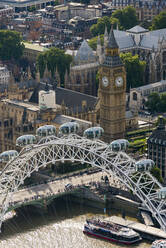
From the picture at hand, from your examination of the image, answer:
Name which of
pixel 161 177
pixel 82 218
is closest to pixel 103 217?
pixel 82 218

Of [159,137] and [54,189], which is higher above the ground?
[159,137]

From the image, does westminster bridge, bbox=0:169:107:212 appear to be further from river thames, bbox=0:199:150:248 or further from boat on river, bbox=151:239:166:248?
boat on river, bbox=151:239:166:248

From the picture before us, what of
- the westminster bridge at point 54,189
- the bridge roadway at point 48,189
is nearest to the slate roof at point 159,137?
the westminster bridge at point 54,189

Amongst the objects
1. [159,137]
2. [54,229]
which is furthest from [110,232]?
→ [159,137]

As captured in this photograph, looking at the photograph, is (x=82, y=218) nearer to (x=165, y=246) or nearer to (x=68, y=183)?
(x=68, y=183)

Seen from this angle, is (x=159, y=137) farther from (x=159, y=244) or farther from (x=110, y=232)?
(x=159, y=244)

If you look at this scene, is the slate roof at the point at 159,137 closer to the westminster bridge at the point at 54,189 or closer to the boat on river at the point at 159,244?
the westminster bridge at the point at 54,189
